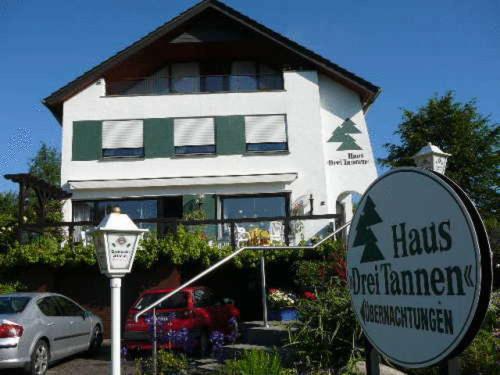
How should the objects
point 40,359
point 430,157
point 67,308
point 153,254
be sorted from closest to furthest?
point 430,157 < point 40,359 < point 67,308 < point 153,254

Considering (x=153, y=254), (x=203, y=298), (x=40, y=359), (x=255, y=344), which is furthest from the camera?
(x=153, y=254)

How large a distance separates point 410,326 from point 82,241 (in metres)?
15.1

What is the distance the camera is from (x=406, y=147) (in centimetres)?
2878

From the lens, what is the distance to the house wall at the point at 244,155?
20.5m

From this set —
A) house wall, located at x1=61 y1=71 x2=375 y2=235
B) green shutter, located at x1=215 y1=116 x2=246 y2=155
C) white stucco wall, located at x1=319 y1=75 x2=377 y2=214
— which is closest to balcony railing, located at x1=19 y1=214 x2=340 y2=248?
house wall, located at x1=61 y1=71 x2=375 y2=235

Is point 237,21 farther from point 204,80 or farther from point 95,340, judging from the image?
point 95,340

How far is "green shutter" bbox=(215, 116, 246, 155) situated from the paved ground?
10.3 metres

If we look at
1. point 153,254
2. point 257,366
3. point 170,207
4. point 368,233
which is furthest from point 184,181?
point 368,233

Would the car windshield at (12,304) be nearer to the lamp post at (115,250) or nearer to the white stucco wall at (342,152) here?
the lamp post at (115,250)

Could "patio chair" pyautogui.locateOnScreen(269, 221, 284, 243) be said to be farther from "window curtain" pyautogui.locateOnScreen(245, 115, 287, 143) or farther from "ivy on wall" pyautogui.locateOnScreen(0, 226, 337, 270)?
"window curtain" pyautogui.locateOnScreen(245, 115, 287, 143)

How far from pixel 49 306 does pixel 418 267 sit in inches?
387

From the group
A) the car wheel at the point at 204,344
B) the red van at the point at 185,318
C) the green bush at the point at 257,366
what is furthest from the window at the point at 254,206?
the green bush at the point at 257,366

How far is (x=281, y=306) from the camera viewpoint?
10664 millimetres

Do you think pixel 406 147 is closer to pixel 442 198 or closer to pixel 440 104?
pixel 440 104
